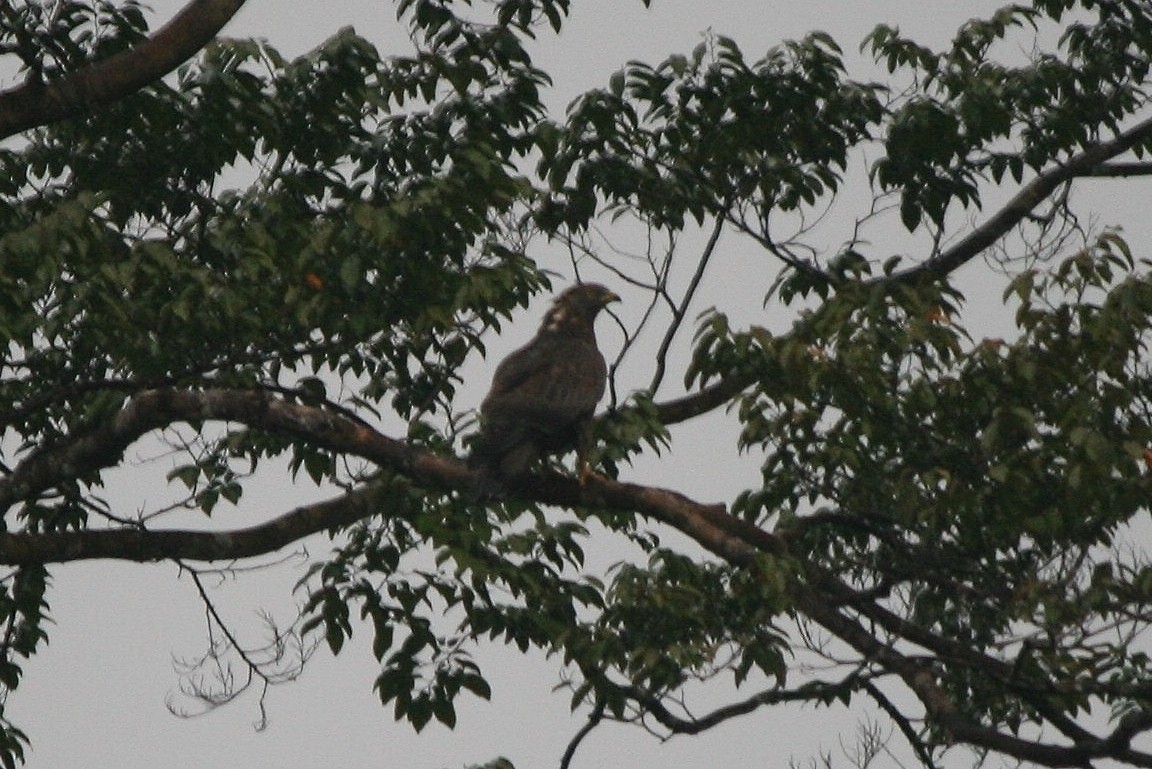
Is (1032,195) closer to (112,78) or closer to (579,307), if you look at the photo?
(579,307)

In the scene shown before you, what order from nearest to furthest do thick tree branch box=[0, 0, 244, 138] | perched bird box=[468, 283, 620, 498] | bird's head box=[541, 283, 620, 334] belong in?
thick tree branch box=[0, 0, 244, 138]
perched bird box=[468, 283, 620, 498]
bird's head box=[541, 283, 620, 334]

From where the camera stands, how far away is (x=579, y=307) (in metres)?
9.93

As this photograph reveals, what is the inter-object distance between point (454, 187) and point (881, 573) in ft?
8.17

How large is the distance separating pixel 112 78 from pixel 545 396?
2802 millimetres

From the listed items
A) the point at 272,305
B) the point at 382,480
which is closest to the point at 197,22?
the point at 272,305

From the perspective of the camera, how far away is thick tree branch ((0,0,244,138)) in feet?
22.0

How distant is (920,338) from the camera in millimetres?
6848

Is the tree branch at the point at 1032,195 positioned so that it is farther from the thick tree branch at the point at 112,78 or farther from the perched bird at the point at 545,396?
the thick tree branch at the point at 112,78

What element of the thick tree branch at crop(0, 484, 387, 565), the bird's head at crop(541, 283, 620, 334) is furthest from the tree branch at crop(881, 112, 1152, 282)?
the thick tree branch at crop(0, 484, 387, 565)

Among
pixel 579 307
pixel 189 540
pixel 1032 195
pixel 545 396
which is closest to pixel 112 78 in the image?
pixel 189 540

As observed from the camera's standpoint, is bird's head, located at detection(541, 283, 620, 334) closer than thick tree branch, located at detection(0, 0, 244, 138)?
No

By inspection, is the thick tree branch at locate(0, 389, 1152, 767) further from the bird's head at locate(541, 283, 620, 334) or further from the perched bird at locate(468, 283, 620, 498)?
the bird's head at locate(541, 283, 620, 334)

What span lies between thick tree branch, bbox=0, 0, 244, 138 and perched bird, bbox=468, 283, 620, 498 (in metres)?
2.20

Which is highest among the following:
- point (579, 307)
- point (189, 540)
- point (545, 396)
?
point (579, 307)
